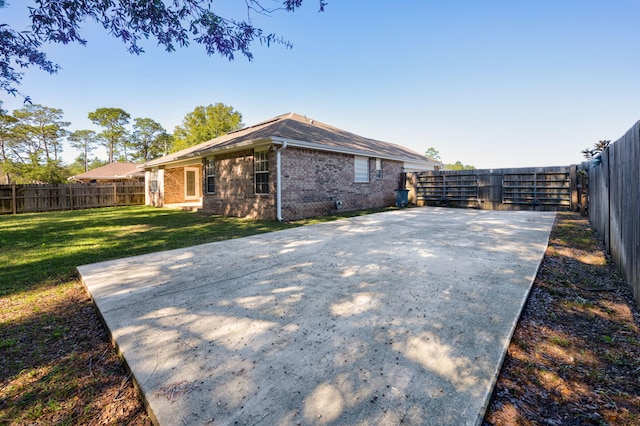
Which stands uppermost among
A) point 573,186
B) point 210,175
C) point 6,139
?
point 6,139

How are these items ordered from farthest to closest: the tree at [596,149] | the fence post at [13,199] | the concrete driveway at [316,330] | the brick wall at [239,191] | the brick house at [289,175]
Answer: the tree at [596,149], the fence post at [13,199], the brick wall at [239,191], the brick house at [289,175], the concrete driveway at [316,330]

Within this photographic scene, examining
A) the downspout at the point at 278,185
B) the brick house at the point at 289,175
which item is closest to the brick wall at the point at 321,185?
the brick house at the point at 289,175

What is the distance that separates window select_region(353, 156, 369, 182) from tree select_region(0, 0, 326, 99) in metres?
8.99

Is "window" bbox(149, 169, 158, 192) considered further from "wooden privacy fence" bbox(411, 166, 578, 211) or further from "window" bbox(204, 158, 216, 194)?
"wooden privacy fence" bbox(411, 166, 578, 211)

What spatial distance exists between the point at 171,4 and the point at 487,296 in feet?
19.7

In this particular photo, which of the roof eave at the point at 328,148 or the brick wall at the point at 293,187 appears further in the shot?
the brick wall at the point at 293,187

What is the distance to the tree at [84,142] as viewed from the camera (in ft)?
153

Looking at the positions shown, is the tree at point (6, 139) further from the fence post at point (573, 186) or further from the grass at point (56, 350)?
the fence post at point (573, 186)

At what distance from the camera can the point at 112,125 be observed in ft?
143

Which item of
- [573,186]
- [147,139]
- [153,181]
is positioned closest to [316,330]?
[573,186]

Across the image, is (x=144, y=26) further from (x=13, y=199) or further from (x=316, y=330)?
(x=13, y=199)

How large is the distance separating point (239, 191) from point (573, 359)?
10581 millimetres

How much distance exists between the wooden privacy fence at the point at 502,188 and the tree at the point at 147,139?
45.8 m

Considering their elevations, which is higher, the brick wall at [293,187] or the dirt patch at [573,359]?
the brick wall at [293,187]
